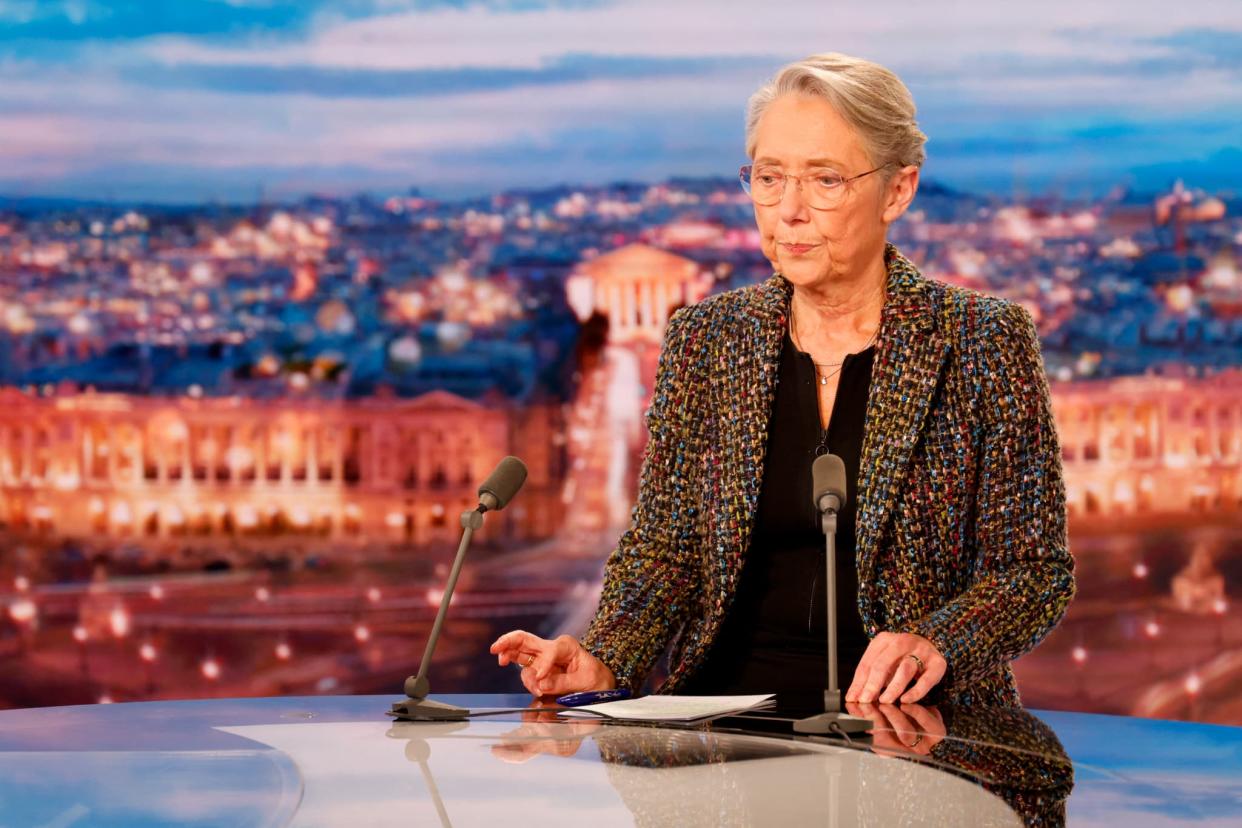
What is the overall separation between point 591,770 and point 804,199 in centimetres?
81

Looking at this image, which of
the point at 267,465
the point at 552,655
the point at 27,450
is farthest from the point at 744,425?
the point at 27,450

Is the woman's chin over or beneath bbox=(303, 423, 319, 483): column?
over

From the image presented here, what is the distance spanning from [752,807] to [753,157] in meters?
0.97

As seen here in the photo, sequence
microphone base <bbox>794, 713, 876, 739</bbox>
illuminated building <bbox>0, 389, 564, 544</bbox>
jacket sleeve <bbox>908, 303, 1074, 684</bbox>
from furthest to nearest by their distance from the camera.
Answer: illuminated building <bbox>0, 389, 564, 544</bbox>
jacket sleeve <bbox>908, 303, 1074, 684</bbox>
microphone base <bbox>794, 713, 876, 739</bbox>

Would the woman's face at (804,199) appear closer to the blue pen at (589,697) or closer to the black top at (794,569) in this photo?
the black top at (794,569)

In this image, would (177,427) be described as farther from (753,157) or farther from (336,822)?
(336,822)

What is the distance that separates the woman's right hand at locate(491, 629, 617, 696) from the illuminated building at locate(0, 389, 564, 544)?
2.71m

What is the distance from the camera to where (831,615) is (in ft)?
4.89

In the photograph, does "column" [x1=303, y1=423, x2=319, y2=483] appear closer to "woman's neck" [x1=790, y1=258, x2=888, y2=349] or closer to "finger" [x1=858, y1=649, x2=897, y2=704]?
"woman's neck" [x1=790, y1=258, x2=888, y2=349]

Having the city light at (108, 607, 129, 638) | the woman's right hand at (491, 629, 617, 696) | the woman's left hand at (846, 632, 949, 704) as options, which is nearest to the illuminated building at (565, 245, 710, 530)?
the city light at (108, 607, 129, 638)

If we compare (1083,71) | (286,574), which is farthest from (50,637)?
(1083,71)

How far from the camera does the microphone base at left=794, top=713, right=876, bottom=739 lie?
1.46 metres

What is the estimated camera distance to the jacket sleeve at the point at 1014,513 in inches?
70.5

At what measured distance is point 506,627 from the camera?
4637mm
